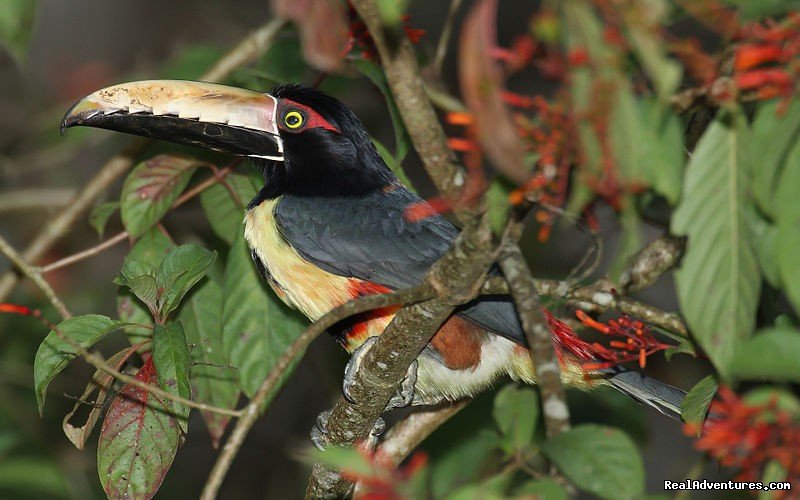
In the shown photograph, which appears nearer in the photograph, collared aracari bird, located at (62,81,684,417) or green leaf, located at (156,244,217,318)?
green leaf, located at (156,244,217,318)

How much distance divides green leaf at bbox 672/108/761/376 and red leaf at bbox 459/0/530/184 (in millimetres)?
433

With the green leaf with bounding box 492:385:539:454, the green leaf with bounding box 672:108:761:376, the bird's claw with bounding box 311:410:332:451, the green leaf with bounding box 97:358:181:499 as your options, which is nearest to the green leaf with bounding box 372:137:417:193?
the bird's claw with bounding box 311:410:332:451

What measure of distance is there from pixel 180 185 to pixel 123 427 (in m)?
0.94

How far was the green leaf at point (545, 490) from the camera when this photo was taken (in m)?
1.65

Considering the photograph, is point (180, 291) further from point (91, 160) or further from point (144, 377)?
point (91, 160)

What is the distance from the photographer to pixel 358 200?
351cm

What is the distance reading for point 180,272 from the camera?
8.73 feet

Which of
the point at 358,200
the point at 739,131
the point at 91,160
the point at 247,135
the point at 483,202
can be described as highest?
the point at 739,131

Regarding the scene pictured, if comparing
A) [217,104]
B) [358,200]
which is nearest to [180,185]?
[217,104]

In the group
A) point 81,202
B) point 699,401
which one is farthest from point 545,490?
point 81,202

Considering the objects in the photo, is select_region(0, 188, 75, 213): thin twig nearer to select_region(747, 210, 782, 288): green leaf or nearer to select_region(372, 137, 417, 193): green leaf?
select_region(372, 137, 417, 193): green leaf

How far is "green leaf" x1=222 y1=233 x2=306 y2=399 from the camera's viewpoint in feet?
9.83

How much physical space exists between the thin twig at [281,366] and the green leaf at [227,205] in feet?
4.24

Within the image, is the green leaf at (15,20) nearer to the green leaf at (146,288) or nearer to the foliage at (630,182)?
the foliage at (630,182)
